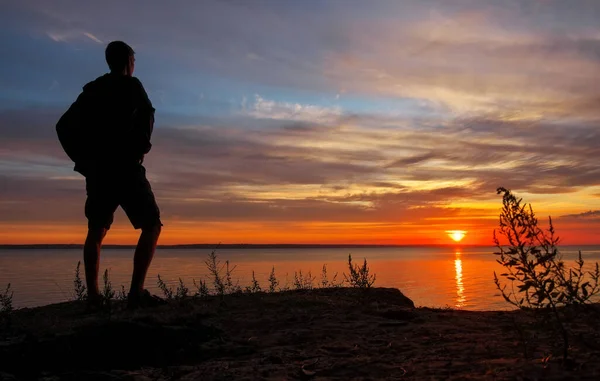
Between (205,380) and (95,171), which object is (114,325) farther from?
(95,171)

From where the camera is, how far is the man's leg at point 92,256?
553 cm

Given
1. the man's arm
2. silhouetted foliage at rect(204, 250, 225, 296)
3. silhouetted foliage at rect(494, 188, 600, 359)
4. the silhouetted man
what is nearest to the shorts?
the silhouetted man

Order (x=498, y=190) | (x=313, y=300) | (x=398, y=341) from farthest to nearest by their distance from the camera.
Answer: (x=313, y=300) < (x=398, y=341) < (x=498, y=190)

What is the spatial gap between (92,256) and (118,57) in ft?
7.54

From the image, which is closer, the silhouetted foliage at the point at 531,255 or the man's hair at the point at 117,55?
the silhouetted foliage at the point at 531,255

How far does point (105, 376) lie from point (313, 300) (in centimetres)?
322

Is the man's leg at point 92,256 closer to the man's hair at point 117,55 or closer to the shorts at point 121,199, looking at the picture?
the shorts at point 121,199

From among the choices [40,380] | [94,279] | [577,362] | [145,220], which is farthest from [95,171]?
[577,362]

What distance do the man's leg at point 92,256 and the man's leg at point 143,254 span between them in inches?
17.9

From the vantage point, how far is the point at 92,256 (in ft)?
18.1

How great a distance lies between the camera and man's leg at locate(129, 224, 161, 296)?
5453mm

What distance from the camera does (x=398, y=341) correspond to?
4059mm

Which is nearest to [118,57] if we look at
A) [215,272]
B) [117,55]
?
[117,55]

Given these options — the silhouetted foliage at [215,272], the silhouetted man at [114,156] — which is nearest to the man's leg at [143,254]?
the silhouetted man at [114,156]
